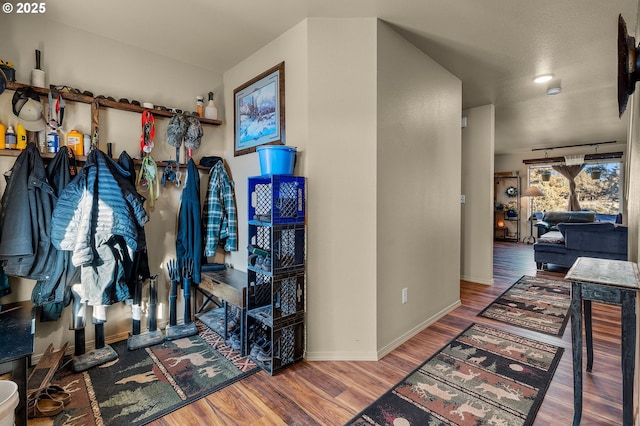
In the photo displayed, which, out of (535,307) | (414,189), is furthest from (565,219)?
(414,189)

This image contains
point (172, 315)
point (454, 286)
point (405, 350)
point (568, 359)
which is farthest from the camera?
point (454, 286)

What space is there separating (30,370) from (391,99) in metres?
3.20

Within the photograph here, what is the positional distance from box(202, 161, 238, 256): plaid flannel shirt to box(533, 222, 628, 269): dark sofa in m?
4.69

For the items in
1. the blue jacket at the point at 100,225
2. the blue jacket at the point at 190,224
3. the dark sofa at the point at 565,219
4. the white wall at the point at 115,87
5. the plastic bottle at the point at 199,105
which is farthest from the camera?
the dark sofa at the point at 565,219

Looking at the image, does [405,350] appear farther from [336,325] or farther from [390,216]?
Answer: [390,216]

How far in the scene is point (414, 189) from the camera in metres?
2.71

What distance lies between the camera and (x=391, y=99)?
7.91 ft

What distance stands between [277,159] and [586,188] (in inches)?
355

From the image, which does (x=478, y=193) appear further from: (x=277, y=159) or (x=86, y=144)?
(x=86, y=144)

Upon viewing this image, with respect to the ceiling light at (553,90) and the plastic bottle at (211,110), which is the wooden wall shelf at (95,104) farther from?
the ceiling light at (553,90)

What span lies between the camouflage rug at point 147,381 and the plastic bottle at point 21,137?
1563mm

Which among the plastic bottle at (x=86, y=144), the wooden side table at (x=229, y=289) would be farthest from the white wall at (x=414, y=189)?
the plastic bottle at (x=86, y=144)

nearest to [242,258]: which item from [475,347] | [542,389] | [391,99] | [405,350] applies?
[405,350]

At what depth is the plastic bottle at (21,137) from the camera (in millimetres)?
2117
